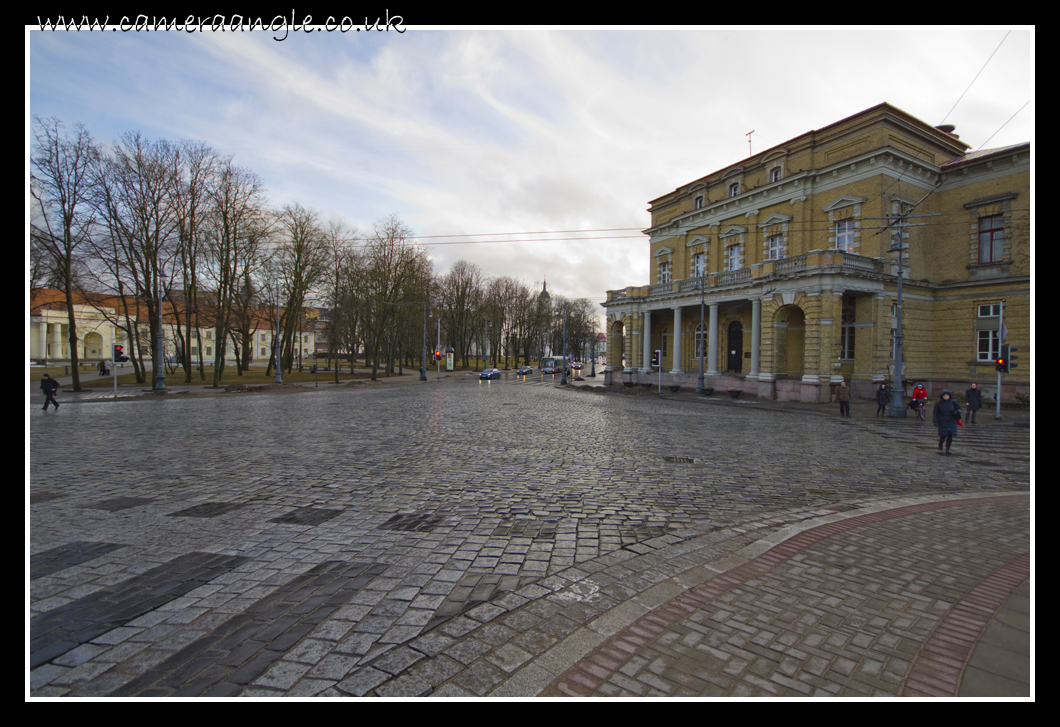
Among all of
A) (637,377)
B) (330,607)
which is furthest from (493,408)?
(637,377)

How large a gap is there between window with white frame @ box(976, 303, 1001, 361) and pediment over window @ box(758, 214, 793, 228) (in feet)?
39.0

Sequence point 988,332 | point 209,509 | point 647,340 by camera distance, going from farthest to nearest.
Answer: point 647,340 → point 988,332 → point 209,509

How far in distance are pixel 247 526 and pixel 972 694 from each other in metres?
6.79

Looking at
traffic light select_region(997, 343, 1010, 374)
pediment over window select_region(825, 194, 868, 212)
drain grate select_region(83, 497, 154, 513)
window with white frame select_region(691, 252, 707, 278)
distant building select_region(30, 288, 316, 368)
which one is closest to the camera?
drain grate select_region(83, 497, 154, 513)

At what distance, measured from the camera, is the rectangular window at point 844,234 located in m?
30.1

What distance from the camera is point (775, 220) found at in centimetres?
3438

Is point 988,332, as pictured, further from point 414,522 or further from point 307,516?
point 307,516

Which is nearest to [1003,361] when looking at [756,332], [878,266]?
[878,266]

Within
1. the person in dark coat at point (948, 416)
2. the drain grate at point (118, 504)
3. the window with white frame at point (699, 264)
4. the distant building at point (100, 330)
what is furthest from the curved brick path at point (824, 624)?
the distant building at point (100, 330)

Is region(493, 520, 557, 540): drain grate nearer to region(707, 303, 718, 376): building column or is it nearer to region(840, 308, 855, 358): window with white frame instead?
region(840, 308, 855, 358): window with white frame

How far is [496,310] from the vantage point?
7638 centimetres

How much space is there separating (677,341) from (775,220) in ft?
36.7

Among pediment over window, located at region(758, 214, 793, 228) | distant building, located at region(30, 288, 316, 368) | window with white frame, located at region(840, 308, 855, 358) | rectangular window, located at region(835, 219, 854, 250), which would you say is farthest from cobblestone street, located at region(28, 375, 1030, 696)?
distant building, located at region(30, 288, 316, 368)

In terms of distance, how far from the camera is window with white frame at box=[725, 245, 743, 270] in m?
37.1
